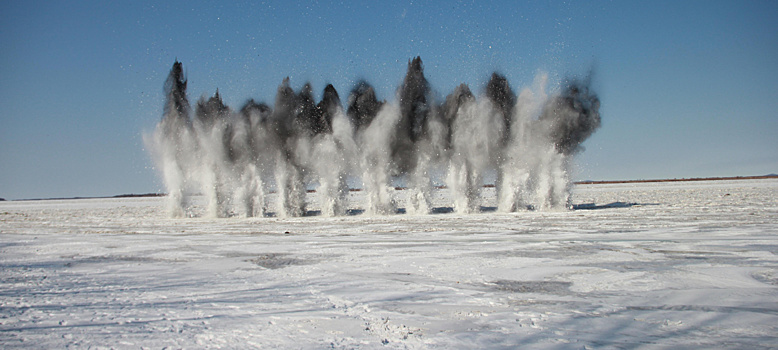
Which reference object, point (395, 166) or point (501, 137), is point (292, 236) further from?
point (501, 137)

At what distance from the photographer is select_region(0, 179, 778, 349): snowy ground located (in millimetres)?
3980

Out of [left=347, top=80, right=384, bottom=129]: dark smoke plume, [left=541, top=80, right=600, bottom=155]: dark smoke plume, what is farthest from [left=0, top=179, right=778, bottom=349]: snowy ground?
[left=347, top=80, right=384, bottom=129]: dark smoke plume

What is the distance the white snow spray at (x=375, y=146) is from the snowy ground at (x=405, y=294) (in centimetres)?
1122

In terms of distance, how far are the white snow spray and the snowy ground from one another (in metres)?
11.2

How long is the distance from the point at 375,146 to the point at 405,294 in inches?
668

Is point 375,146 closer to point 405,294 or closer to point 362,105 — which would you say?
point 362,105

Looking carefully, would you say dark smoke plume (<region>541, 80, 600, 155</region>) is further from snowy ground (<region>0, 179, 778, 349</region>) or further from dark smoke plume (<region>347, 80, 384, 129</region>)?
snowy ground (<region>0, 179, 778, 349</region>)

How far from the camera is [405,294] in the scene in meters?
5.52

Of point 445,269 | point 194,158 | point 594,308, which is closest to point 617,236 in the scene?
point 445,269

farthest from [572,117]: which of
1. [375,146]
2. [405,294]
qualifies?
[405,294]

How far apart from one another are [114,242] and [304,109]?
12231mm

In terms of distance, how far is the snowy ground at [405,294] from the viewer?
398cm

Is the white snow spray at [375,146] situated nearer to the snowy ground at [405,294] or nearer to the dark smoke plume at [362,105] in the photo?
the dark smoke plume at [362,105]

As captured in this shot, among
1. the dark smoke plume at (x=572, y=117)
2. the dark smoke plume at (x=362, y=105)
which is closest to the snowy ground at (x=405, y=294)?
the dark smoke plume at (x=572, y=117)
